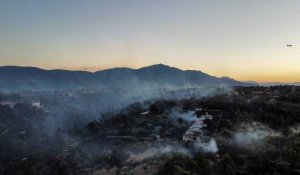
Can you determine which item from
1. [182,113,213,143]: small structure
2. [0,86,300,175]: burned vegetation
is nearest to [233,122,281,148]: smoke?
[0,86,300,175]: burned vegetation

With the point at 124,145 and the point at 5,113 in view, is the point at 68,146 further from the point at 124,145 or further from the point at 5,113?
the point at 5,113

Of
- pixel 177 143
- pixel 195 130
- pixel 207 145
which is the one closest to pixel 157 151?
pixel 177 143

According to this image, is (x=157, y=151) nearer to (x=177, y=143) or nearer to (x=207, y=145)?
(x=177, y=143)

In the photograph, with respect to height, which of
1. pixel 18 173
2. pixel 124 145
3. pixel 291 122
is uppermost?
pixel 291 122

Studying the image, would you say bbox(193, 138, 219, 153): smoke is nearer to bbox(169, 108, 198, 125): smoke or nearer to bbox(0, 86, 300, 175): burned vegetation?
bbox(0, 86, 300, 175): burned vegetation

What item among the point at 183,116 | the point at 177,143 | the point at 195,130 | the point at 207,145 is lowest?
the point at 177,143

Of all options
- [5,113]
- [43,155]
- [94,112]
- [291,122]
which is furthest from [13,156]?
[94,112]

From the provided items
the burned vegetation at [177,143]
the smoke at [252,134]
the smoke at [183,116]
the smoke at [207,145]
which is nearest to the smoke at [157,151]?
the burned vegetation at [177,143]

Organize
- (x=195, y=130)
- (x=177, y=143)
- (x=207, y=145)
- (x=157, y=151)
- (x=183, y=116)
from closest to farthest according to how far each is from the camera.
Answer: (x=207, y=145), (x=157, y=151), (x=177, y=143), (x=195, y=130), (x=183, y=116)
